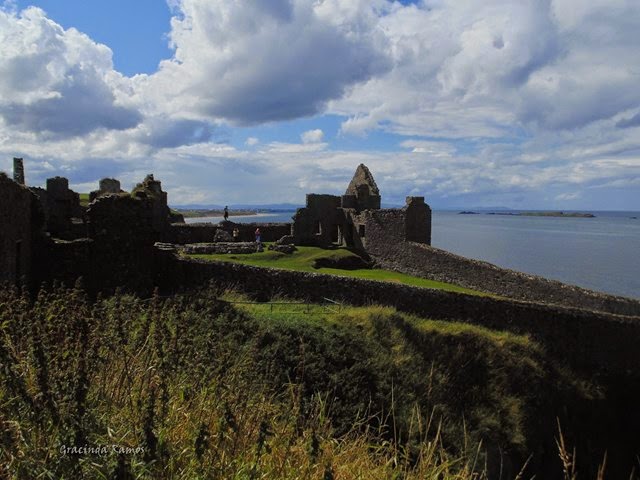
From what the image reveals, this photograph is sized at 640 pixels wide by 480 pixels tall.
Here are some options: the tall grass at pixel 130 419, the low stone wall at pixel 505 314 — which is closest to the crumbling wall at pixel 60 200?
the low stone wall at pixel 505 314

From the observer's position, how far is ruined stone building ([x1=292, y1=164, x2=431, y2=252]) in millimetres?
32906

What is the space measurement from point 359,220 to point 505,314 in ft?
52.1

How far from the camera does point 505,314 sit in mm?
22062

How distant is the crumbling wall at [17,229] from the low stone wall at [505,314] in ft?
22.6

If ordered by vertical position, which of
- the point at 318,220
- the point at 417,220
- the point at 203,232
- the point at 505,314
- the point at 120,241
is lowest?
the point at 505,314

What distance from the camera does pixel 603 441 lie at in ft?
62.5

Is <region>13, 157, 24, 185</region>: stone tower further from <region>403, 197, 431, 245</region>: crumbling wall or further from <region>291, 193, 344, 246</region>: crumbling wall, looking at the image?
<region>403, 197, 431, 245</region>: crumbling wall

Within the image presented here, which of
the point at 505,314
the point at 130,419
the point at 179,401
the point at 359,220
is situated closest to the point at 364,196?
the point at 359,220

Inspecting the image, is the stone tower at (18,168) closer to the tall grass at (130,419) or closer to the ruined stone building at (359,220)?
the ruined stone building at (359,220)

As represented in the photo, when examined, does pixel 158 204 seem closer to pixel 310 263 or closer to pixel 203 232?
pixel 203 232

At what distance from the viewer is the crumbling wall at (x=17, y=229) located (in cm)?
1345

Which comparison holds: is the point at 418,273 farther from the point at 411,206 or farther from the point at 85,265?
the point at 85,265

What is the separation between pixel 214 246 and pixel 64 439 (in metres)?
24.2

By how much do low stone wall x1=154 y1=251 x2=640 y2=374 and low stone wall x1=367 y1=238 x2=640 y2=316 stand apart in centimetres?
173
